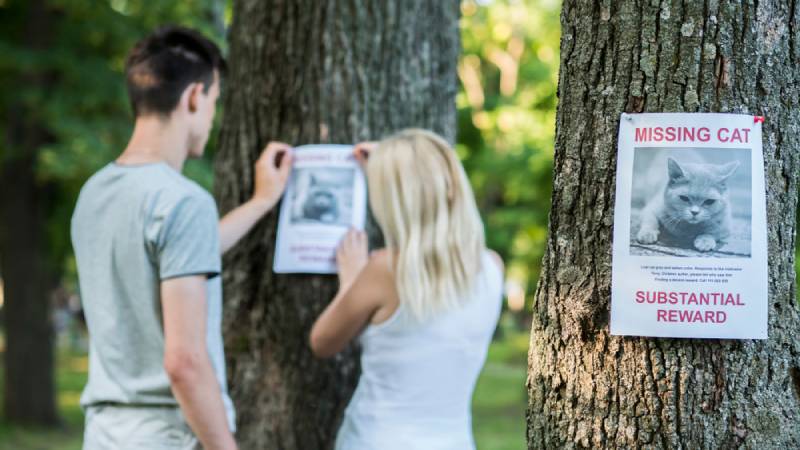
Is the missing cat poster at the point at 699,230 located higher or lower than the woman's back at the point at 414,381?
higher

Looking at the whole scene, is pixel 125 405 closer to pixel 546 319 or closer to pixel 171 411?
pixel 171 411

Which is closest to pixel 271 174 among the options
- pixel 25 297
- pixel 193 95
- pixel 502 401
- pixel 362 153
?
pixel 362 153

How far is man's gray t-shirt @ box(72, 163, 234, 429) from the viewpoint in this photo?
109 inches

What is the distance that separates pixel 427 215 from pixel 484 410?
15899 millimetres

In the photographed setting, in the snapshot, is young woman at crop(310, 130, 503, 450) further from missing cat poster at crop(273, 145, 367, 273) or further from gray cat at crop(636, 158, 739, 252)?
gray cat at crop(636, 158, 739, 252)

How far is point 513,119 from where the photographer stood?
18.4 meters

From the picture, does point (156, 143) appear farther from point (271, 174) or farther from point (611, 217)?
point (611, 217)

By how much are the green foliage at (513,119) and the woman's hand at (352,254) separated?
32.3ft

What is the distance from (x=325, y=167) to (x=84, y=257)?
1.18 m

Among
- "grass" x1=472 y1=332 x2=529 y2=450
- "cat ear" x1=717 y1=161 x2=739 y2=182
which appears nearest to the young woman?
"cat ear" x1=717 y1=161 x2=739 y2=182

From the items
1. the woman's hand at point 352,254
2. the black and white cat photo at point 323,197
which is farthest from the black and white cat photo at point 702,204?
the black and white cat photo at point 323,197

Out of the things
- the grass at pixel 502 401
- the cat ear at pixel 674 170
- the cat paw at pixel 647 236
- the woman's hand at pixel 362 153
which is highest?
the woman's hand at pixel 362 153

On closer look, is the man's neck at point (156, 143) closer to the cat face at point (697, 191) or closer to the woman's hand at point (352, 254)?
the woman's hand at point (352, 254)

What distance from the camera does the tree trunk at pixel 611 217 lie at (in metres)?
2.02
